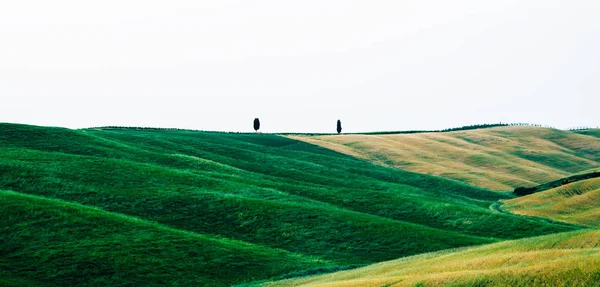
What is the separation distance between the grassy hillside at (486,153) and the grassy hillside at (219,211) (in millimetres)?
21471

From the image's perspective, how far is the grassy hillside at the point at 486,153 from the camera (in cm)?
8981

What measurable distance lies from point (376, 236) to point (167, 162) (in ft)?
86.0

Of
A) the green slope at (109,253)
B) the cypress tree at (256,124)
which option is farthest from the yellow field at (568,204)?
the cypress tree at (256,124)

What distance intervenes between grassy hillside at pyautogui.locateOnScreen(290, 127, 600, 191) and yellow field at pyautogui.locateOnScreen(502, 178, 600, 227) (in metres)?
19.7

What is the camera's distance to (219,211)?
44500mm

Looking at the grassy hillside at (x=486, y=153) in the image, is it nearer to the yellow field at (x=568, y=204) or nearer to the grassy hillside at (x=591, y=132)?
the grassy hillside at (x=591, y=132)

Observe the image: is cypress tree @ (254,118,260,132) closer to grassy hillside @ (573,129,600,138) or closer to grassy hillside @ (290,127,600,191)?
grassy hillside @ (290,127,600,191)

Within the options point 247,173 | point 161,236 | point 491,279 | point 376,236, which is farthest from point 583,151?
point 491,279

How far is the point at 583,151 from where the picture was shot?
389 feet

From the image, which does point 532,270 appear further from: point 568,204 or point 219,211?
point 568,204

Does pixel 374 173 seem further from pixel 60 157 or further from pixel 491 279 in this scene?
pixel 491 279

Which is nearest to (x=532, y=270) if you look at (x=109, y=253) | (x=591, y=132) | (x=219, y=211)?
(x=109, y=253)

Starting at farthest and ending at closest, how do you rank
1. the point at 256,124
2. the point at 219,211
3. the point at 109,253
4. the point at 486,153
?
the point at 256,124
the point at 486,153
the point at 219,211
the point at 109,253

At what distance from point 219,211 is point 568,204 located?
28.5m
